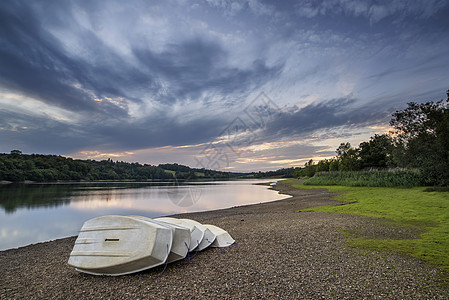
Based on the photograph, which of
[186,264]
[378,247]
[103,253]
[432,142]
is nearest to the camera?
[103,253]

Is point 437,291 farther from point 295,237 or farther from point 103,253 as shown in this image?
point 103,253

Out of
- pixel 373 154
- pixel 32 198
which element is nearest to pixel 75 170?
pixel 32 198

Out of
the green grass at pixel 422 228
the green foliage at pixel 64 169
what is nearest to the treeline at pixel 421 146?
the green grass at pixel 422 228

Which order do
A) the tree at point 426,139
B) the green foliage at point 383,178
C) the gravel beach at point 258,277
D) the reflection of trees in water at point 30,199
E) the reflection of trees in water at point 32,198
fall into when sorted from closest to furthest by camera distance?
the gravel beach at point 258,277 → the tree at point 426,139 → the reflection of trees in water at point 30,199 → the reflection of trees in water at point 32,198 → the green foliage at point 383,178

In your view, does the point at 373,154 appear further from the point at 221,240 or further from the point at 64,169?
the point at 64,169

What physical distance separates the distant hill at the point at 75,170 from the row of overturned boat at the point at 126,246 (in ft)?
139

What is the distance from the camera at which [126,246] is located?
5676 mm

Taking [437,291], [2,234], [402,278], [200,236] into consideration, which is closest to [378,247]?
[402,278]

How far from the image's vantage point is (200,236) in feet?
23.8

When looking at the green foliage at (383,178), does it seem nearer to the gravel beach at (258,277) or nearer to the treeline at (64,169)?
the gravel beach at (258,277)

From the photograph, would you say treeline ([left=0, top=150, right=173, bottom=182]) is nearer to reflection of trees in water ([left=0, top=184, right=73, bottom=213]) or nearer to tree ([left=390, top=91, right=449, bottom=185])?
reflection of trees in water ([left=0, top=184, right=73, bottom=213])

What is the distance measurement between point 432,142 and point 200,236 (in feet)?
82.1

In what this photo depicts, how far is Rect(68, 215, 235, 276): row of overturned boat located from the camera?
5.52m

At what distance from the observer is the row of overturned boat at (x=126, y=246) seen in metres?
5.52
